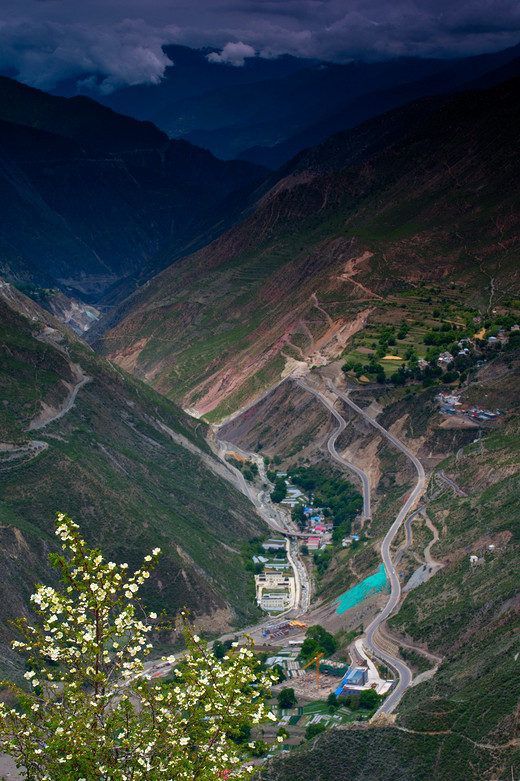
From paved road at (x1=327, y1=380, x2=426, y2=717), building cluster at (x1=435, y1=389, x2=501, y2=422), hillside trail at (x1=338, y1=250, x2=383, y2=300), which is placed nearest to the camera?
paved road at (x1=327, y1=380, x2=426, y2=717)

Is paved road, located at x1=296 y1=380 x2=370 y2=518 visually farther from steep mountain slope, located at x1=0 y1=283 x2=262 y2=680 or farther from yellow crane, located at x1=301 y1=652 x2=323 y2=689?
yellow crane, located at x1=301 y1=652 x2=323 y2=689

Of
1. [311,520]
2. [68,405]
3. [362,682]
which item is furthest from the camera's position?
[311,520]

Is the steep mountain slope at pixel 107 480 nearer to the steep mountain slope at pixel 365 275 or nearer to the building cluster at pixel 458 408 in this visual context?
the building cluster at pixel 458 408

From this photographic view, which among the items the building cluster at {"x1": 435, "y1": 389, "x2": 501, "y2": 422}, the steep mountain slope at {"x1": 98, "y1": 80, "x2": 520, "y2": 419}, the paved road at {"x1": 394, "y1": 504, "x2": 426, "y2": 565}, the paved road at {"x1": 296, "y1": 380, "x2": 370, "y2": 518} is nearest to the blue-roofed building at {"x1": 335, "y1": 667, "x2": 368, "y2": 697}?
the paved road at {"x1": 394, "y1": 504, "x2": 426, "y2": 565}

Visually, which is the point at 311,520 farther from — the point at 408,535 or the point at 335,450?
the point at 408,535

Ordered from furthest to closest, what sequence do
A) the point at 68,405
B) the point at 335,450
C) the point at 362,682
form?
the point at 335,450
the point at 68,405
the point at 362,682

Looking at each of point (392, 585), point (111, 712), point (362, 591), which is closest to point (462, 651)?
point (392, 585)

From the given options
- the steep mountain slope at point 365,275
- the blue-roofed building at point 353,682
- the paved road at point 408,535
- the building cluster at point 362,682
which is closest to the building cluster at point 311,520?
the paved road at point 408,535

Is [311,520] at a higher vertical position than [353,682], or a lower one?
lower
